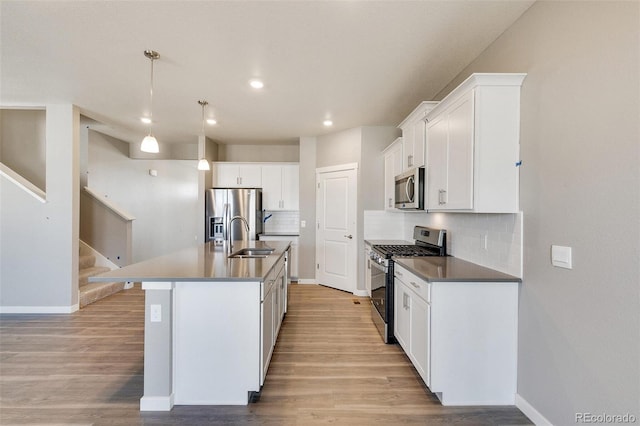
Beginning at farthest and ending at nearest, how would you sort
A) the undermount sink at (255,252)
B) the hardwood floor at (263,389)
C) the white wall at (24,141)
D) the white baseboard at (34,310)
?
the white wall at (24,141), the white baseboard at (34,310), the undermount sink at (255,252), the hardwood floor at (263,389)

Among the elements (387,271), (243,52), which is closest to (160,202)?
(243,52)

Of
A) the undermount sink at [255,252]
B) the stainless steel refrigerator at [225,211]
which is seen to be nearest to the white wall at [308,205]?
the stainless steel refrigerator at [225,211]

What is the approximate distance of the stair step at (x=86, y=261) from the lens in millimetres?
4504

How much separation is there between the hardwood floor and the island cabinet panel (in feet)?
0.39

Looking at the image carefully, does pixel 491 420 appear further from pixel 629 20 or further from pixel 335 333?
pixel 629 20

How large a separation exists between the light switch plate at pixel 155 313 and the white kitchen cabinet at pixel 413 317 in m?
1.85

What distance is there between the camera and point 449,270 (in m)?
2.16

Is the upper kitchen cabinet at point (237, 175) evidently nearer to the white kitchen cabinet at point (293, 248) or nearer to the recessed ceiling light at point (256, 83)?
the white kitchen cabinet at point (293, 248)

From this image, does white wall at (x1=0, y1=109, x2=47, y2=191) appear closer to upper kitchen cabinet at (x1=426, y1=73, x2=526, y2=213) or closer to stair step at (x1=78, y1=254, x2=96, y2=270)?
stair step at (x1=78, y1=254, x2=96, y2=270)

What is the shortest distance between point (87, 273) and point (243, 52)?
168 inches

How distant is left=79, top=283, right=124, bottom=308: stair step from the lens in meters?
3.86

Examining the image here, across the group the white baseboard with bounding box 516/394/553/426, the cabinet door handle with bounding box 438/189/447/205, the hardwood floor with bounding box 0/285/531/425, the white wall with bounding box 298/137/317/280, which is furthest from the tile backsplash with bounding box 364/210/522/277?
the white wall with bounding box 298/137/317/280

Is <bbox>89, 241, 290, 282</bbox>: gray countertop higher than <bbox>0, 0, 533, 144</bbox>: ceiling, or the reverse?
<bbox>0, 0, 533, 144</bbox>: ceiling

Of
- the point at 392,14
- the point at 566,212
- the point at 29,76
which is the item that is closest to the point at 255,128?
the point at 29,76
